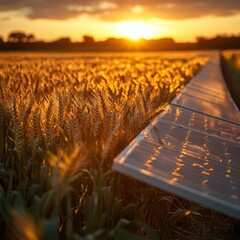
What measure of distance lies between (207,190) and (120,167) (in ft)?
1.52

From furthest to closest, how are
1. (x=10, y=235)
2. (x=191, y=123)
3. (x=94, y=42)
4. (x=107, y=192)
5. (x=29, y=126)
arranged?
(x=94, y=42) < (x=191, y=123) < (x=29, y=126) < (x=107, y=192) < (x=10, y=235)

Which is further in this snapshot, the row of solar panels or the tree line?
the tree line

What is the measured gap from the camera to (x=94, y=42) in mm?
83125

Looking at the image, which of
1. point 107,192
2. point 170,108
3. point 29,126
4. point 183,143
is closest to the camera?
point 107,192

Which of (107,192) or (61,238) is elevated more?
(107,192)

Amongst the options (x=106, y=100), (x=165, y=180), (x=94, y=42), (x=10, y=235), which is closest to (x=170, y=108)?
(x=106, y=100)

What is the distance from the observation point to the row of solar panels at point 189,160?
191 cm

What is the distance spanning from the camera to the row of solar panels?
1909 millimetres

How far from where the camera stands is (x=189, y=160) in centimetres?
248

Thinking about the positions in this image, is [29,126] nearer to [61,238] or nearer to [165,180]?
[61,238]

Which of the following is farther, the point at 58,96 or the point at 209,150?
the point at 209,150

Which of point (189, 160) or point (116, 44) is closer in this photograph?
point (189, 160)

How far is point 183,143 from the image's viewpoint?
113 inches

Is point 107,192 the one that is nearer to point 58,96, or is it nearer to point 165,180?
point 165,180
